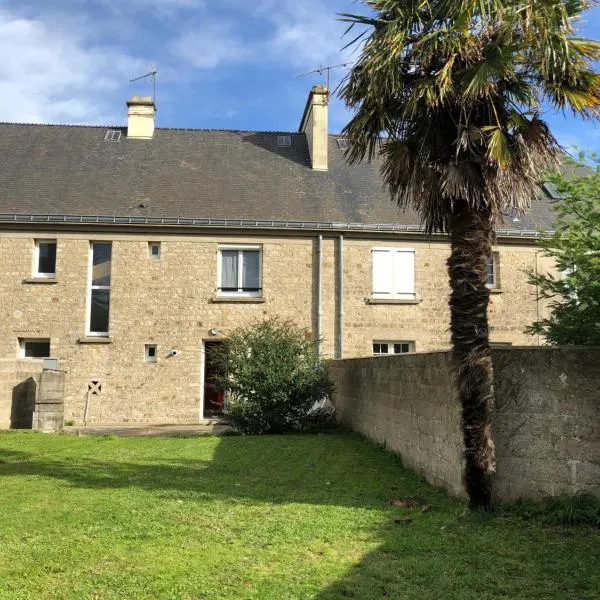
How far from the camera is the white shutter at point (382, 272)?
694 inches

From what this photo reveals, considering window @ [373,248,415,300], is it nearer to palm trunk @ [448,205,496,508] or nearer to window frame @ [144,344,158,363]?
window frame @ [144,344,158,363]

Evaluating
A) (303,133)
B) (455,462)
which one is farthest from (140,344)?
(455,462)

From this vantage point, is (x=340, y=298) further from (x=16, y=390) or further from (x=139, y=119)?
(x=139, y=119)

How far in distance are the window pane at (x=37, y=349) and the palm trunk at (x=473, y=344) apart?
13595mm

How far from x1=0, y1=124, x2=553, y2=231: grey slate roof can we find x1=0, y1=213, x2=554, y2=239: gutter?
0.24 m

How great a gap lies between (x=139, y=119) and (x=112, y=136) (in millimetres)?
1072

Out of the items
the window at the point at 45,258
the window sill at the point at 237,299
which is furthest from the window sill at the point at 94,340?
the window sill at the point at 237,299

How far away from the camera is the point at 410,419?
8.70 meters

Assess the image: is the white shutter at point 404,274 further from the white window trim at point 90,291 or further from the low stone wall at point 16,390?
the low stone wall at point 16,390

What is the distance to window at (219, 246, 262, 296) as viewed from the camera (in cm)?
1744

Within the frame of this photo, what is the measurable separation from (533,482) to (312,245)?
39.5 feet

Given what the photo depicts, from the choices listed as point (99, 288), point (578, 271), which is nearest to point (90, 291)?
point (99, 288)

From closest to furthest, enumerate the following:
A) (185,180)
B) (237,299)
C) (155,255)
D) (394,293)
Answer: (237,299) → (155,255) → (394,293) → (185,180)

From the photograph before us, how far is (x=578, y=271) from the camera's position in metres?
8.28
